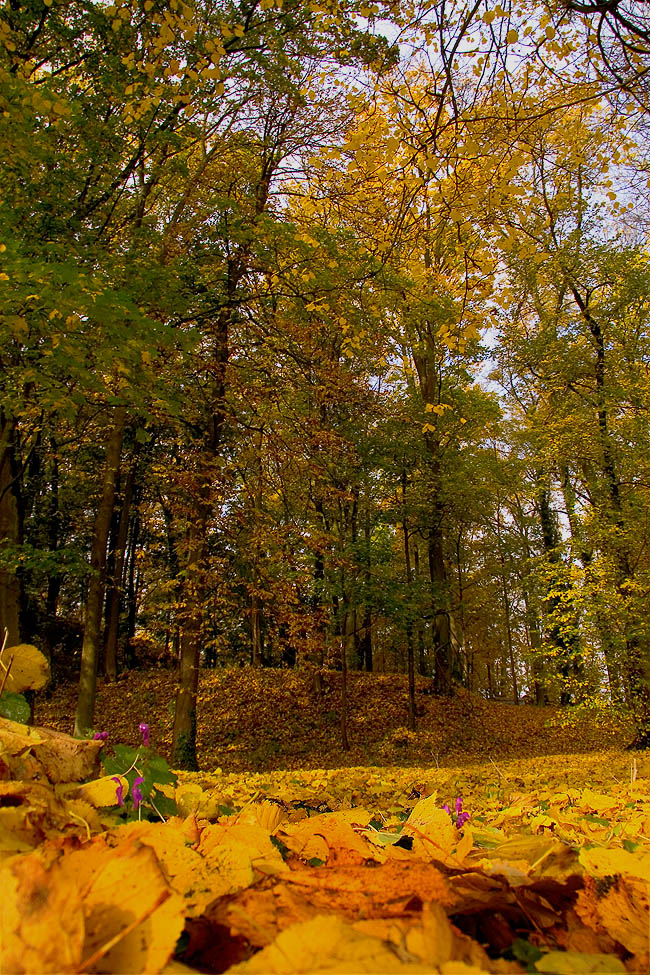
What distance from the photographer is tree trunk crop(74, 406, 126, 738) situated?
8.33 meters

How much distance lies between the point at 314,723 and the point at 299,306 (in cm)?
906

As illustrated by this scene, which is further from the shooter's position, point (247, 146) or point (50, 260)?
point (247, 146)

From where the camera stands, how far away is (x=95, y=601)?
28.9 ft

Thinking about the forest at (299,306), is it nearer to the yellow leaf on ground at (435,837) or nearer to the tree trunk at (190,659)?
the tree trunk at (190,659)

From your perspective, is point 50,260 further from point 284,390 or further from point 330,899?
point 330,899

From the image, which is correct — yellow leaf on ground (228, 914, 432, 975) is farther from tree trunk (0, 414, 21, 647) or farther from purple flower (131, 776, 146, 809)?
tree trunk (0, 414, 21, 647)

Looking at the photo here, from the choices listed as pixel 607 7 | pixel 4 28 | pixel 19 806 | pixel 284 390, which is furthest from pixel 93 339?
pixel 19 806

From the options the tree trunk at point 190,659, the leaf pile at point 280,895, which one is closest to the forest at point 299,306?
the tree trunk at point 190,659

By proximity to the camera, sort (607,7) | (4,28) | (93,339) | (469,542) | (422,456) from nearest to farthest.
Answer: (607,7) < (4,28) < (93,339) < (422,456) < (469,542)

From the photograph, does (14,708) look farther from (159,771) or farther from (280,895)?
(280,895)

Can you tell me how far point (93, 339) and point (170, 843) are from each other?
16.7 feet

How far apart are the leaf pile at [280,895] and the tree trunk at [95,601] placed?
7368 mm

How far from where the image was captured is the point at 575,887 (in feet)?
2.31

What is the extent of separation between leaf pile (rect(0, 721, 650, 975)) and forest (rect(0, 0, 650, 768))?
3.05 ft
